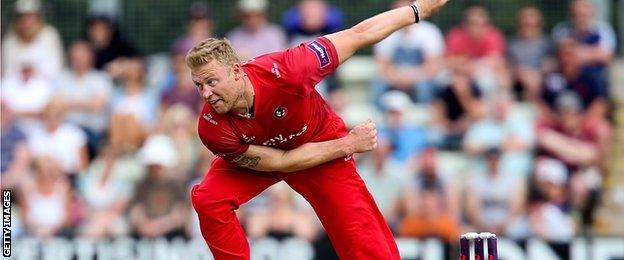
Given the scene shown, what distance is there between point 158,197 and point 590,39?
4471 mm

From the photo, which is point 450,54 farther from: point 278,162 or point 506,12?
point 278,162

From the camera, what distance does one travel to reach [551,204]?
12898mm

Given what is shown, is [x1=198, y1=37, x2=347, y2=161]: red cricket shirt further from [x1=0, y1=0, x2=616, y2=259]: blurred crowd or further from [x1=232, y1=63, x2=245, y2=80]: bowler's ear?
[x1=0, y1=0, x2=616, y2=259]: blurred crowd

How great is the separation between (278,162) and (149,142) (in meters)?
5.46

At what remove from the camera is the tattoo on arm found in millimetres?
8336

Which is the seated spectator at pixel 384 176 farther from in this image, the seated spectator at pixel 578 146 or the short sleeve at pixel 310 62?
the short sleeve at pixel 310 62

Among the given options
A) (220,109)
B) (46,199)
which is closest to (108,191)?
(46,199)

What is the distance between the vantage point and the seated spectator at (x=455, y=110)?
13.5m

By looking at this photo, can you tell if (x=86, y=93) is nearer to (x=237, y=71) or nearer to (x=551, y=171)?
(x=551, y=171)

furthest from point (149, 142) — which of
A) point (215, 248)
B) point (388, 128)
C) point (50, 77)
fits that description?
point (215, 248)

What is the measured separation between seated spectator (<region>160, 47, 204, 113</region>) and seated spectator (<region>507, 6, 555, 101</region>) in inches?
125

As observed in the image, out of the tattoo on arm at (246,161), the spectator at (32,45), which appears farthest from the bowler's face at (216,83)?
the spectator at (32,45)

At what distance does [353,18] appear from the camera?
1419 centimetres

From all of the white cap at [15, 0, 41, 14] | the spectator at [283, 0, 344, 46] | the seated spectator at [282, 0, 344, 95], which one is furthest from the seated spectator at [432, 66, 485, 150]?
the white cap at [15, 0, 41, 14]
